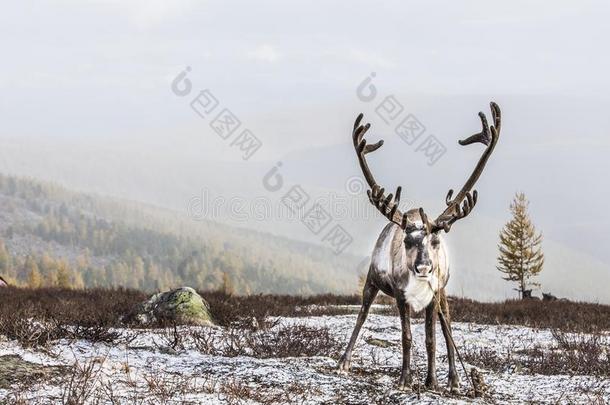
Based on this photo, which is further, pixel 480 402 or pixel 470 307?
pixel 470 307

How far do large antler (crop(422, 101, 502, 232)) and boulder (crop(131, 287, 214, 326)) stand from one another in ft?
19.8

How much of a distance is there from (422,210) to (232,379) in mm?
2670

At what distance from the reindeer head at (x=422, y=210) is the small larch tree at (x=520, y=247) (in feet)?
111

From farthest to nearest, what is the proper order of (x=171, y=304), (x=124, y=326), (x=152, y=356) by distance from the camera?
1. (x=171, y=304)
2. (x=124, y=326)
3. (x=152, y=356)

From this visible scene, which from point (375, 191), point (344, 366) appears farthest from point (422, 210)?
point (344, 366)

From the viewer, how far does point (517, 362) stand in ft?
31.1

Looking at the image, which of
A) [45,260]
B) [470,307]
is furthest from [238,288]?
[470,307]

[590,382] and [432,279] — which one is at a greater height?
[432,279]

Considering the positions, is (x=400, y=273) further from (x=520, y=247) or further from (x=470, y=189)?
(x=520, y=247)

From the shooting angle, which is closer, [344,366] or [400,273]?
[400,273]

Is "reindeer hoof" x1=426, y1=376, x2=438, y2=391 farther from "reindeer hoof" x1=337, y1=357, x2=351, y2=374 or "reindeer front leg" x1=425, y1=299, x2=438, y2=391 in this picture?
"reindeer hoof" x1=337, y1=357, x2=351, y2=374

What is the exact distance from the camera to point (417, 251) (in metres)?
6.92

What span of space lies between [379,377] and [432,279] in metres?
1.57

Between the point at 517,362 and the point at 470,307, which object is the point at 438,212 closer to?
the point at 517,362
